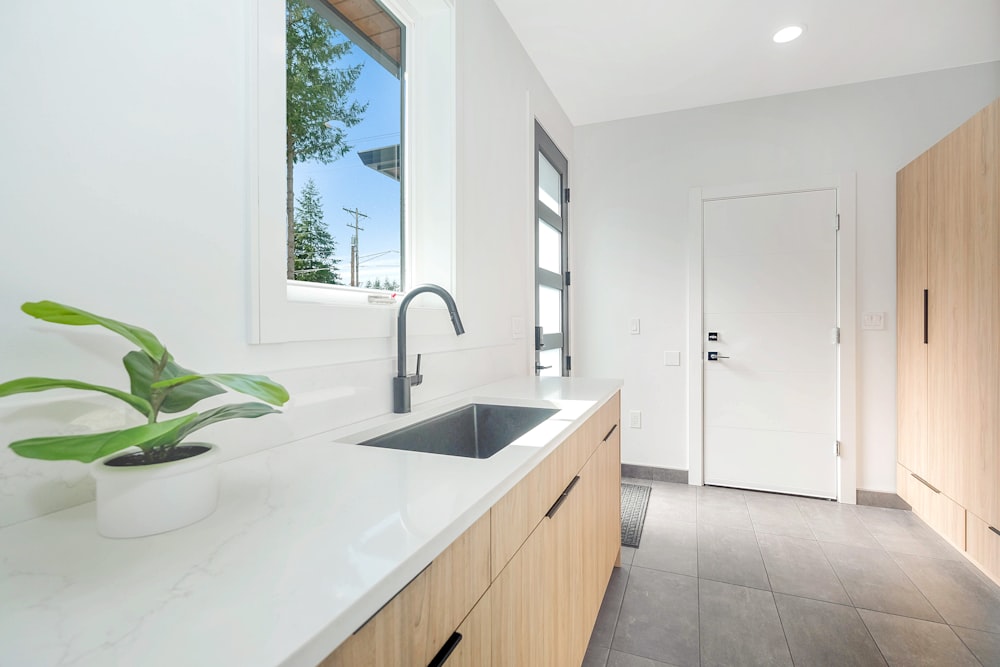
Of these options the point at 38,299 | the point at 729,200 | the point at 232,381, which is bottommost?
the point at 232,381

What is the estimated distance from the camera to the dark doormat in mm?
2418

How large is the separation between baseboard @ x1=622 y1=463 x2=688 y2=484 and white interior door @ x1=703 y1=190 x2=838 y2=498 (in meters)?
0.17

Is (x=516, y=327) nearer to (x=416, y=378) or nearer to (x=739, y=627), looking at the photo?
(x=416, y=378)

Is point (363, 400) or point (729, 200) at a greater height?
point (729, 200)

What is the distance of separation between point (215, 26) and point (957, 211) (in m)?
3.00

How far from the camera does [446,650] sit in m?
0.61

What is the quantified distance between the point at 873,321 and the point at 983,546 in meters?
1.29

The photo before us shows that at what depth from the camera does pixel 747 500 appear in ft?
9.58

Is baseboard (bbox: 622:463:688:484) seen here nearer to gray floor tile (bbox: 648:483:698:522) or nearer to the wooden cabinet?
gray floor tile (bbox: 648:483:698:522)

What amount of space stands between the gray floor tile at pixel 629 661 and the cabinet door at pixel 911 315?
2.01 metres

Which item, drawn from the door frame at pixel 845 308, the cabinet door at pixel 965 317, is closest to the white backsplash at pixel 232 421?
the cabinet door at pixel 965 317

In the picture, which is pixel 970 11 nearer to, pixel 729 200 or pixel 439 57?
pixel 729 200

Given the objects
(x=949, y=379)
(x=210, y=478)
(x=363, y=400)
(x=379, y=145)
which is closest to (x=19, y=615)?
(x=210, y=478)

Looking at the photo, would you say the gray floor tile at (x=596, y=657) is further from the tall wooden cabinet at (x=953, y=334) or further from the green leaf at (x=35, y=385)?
the tall wooden cabinet at (x=953, y=334)
